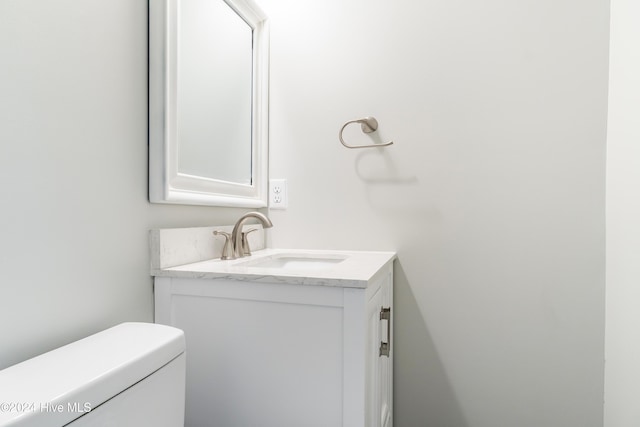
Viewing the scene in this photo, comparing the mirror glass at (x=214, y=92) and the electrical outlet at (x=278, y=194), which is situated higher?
the mirror glass at (x=214, y=92)

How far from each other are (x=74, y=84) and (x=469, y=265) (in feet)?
4.30

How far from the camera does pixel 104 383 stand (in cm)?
51

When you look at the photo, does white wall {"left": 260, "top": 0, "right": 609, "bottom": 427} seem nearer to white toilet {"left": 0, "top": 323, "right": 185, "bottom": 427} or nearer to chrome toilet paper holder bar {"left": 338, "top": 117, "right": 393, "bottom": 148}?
chrome toilet paper holder bar {"left": 338, "top": 117, "right": 393, "bottom": 148}

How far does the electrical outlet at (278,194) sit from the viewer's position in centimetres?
150

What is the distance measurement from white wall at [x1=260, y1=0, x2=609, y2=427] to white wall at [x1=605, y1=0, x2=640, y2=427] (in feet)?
0.15

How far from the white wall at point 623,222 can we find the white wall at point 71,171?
1358mm

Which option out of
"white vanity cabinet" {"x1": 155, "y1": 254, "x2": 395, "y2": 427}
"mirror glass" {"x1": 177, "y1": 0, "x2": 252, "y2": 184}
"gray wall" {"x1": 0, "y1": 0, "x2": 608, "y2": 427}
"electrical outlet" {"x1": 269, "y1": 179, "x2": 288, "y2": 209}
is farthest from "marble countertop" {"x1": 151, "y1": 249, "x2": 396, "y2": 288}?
"electrical outlet" {"x1": 269, "y1": 179, "x2": 288, "y2": 209}

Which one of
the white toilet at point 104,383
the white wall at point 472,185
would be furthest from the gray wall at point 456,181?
the white toilet at point 104,383

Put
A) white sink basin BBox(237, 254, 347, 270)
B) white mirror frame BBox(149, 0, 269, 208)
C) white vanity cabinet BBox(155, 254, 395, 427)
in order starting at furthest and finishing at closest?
1. white sink basin BBox(237, 254, 347, 270)
2. white mirror frame BBox(149, 0, 269, 208)
3. white vanity cabinet BBox(155, 254, 395, 427)

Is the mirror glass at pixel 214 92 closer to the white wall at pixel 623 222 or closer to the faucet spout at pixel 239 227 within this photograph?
the faucet spout at pixel 239 227

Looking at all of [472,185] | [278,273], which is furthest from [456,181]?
[278,273]

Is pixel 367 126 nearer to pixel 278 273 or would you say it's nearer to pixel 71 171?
pixel 278 273

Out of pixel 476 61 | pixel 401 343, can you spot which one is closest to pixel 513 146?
pixel 476 61

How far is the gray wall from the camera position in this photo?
1.18 meters
